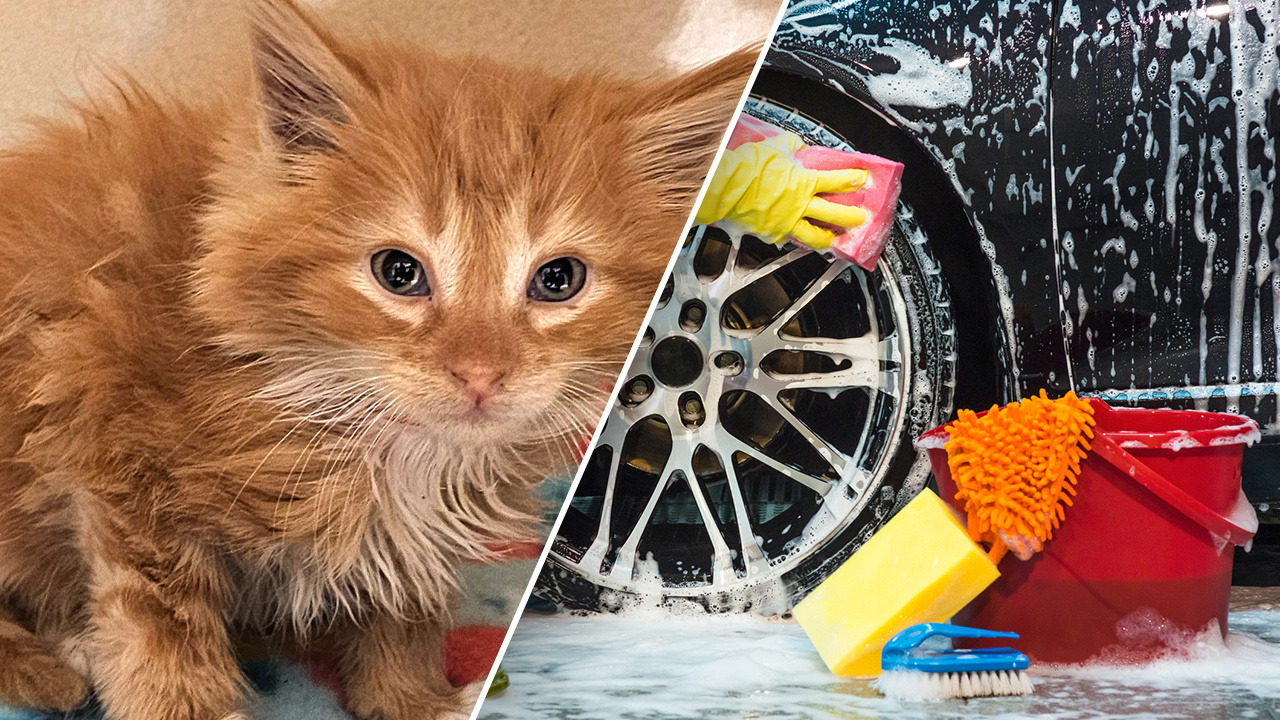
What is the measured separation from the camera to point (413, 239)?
1.68ft

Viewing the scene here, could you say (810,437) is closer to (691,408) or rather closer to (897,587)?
(691,408)

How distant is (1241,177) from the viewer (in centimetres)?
119

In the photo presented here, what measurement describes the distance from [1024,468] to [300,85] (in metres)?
0.92

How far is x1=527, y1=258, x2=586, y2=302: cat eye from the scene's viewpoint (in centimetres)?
53

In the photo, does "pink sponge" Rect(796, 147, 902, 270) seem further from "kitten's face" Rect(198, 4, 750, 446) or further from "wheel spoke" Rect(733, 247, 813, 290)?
"kitten's face" Rect(198, 4, 750, 446)

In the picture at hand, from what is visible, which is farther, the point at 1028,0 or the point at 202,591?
the point at 1028,0

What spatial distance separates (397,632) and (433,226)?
29 cm

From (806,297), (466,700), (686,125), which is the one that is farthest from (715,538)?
(686,125)

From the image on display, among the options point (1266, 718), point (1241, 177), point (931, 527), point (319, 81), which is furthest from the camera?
point (1241, 177)

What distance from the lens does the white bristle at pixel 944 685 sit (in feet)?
3.17

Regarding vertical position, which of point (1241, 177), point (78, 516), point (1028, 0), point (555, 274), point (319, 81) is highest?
point (1028, 0)

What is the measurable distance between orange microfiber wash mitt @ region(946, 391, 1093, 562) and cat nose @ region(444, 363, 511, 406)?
77 centimetres

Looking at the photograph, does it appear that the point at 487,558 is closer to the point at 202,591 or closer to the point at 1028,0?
the point at 202,591

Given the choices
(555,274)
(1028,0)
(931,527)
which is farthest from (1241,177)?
(555,274)
